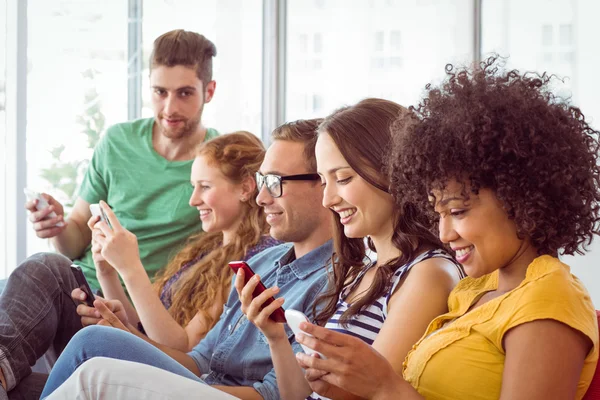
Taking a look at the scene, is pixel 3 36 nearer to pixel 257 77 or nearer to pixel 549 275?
pixel 257 77

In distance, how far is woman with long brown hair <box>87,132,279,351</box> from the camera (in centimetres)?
231

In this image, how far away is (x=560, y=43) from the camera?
12.8ft

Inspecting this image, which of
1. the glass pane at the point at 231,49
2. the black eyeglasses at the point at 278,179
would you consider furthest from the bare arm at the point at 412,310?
the glass pane at the point at 231,49

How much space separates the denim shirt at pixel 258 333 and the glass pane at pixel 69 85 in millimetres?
1662

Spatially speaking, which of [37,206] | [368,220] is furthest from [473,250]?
[37,206]

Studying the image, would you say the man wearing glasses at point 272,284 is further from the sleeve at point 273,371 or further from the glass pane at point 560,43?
the glass pane at point 560,43

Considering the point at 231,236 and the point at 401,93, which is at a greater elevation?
the point at 401,93

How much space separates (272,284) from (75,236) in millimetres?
1217

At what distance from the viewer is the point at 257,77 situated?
15.7 ft

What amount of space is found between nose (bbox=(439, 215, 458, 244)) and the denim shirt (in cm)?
58

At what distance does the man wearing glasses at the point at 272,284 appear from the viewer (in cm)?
173

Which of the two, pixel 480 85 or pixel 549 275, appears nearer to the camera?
pixel 549 275

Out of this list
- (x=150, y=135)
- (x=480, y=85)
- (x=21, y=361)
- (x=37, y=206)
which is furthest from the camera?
(x=150, y=135)

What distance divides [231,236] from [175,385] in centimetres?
115
